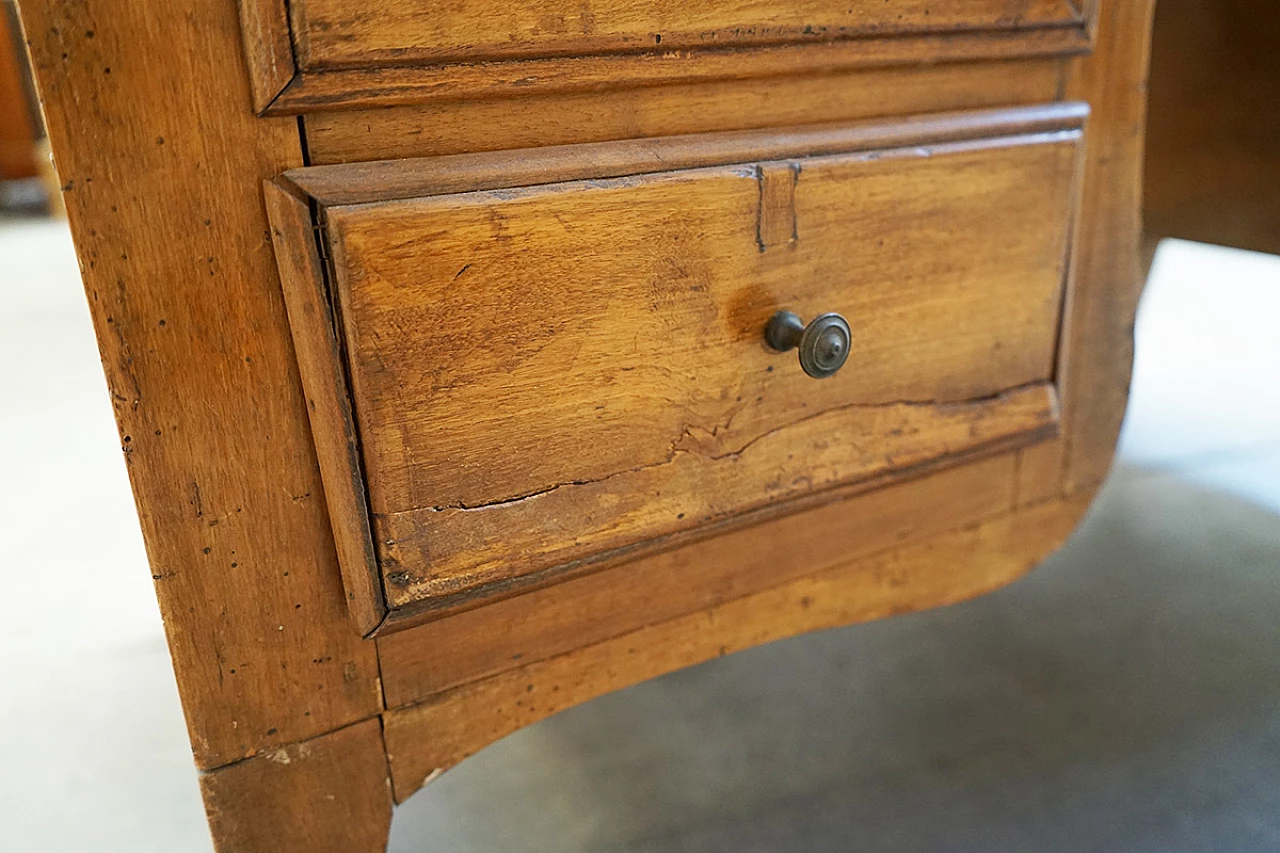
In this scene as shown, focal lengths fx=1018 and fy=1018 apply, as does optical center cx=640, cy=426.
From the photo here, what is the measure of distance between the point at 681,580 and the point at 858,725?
326 millimetres

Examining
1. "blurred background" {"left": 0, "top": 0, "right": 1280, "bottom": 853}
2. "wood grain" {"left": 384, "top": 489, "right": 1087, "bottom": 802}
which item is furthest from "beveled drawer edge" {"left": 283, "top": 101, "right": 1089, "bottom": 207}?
"blurred background" {"left": 0, "top": 0, "right": 1280, "bottom": 853}

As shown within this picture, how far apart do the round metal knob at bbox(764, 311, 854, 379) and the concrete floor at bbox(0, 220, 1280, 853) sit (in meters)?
0.35

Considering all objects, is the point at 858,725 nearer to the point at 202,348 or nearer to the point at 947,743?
the point at 947,743

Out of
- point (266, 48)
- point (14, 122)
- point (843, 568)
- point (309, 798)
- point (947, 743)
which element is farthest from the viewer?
point (14, 122)

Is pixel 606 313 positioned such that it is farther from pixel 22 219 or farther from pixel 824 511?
pixel 22 219

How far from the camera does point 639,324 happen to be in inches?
16.6

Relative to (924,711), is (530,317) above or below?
above

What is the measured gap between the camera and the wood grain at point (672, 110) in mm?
374

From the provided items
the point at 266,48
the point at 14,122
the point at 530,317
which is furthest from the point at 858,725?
the point at 14,122

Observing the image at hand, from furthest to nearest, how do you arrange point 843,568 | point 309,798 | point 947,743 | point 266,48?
point 947,743, point 843,568, point 309,798, point 266,48

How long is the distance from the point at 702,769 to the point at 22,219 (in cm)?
286

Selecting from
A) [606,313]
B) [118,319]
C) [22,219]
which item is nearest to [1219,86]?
[606,313]

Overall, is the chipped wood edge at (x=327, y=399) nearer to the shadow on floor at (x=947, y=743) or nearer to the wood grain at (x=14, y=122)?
the shadow on floor at (x=947, y=743)

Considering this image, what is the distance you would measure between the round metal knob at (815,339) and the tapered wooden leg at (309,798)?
0.24 meters
